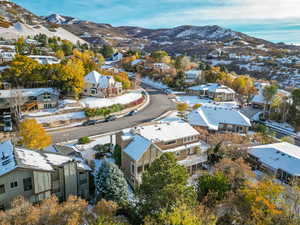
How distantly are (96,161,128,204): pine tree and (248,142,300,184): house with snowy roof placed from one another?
18.0m

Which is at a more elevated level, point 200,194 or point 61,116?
point 61,116

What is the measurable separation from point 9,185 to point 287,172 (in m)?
28.0

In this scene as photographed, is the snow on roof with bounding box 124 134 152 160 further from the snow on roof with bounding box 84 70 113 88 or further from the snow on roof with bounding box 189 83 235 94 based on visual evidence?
the snow on roof with bounding box 189 83 235 94

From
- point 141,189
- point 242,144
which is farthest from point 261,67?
point 141,189

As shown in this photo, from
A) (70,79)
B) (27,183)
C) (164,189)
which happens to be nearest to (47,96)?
(70,79)

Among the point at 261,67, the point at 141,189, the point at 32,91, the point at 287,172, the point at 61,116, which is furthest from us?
the point at 261,67

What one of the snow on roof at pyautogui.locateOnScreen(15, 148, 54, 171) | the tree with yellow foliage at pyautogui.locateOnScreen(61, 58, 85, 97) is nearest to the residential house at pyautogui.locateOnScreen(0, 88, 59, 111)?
the tree with yellow foliage at pyautogui.locateOnScreen(61, 58, 85, 97)

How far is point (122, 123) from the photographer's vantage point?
1511 inches

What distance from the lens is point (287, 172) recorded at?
22.5 meters

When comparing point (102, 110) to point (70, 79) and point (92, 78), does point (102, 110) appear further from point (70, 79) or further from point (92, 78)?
point (92, 78)

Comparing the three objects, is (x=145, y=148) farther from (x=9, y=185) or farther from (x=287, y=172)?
(x=287, y=172)

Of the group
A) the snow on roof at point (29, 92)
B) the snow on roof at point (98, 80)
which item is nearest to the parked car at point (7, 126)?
the snow on roof at point (29, 92)

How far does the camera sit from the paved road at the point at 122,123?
106 ft

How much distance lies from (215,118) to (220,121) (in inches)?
42.3
